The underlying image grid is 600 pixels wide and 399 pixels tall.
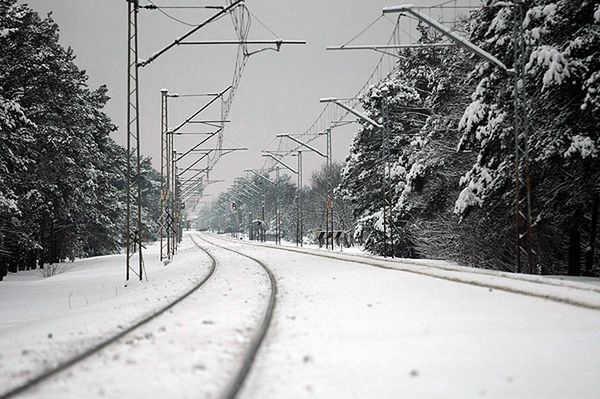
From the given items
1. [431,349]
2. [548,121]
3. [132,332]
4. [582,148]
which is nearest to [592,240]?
[548,121]

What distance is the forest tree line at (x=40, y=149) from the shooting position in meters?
25.8

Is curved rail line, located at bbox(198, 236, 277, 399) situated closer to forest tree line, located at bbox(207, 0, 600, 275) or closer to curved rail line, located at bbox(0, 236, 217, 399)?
curved rail line, located at bbox(0, 236, 217, 399)

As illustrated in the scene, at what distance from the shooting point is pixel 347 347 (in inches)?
239

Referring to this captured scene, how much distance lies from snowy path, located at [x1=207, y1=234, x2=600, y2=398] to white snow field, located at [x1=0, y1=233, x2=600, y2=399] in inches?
0.6

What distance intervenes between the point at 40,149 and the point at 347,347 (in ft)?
95.4

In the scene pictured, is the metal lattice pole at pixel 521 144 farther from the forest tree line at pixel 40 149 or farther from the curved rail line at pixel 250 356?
the forest tree line at pixel 40 149

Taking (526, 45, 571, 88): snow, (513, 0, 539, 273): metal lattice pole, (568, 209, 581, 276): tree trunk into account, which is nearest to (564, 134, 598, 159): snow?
(513, 0, 539, 273): metal lattice pole

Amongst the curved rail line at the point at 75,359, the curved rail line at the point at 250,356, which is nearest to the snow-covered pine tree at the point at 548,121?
the curved rail line at the point at 250,356

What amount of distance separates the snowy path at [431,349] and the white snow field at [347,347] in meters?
0.02

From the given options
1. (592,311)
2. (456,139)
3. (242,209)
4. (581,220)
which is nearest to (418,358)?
(592,311)

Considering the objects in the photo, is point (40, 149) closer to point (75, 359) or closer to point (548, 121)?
point (548, 121)

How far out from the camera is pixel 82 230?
46281mm

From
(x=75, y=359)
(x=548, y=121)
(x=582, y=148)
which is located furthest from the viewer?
(x=548, y=121)

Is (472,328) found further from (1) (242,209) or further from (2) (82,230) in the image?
(1) (242,209)
